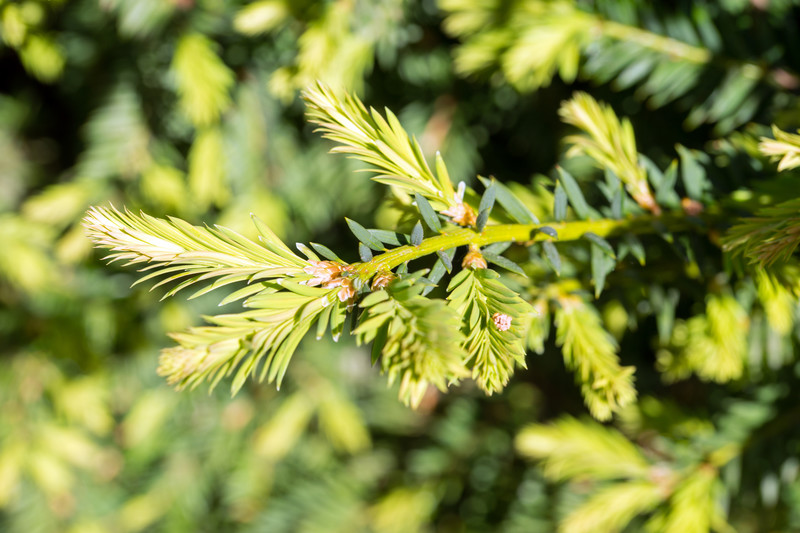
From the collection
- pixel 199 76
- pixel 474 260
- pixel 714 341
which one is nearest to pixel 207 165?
pixel 199 76

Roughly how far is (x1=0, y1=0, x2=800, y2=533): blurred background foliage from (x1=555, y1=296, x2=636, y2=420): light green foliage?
17 millimetres

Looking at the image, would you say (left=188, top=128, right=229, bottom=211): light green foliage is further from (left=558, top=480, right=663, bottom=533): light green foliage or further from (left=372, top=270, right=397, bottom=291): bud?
(left=558, top=480, right=663, bottom=533): light green foliage

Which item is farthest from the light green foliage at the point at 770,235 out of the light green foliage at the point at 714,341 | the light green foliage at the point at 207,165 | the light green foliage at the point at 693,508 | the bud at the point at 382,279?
the light green foliage at the point at 207,165

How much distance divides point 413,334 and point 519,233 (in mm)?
146

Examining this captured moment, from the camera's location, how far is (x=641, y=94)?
747 millimetres

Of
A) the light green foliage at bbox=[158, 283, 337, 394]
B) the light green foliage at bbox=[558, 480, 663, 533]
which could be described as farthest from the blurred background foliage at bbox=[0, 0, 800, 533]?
the light green foliage at bbox=[158, 283, 337, 394]

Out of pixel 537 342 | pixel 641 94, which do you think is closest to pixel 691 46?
pixel 641 94

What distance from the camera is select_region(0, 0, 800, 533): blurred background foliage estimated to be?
0.67 metres

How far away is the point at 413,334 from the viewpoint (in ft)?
1.14

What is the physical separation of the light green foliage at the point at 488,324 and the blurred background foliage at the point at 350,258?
0.12 m

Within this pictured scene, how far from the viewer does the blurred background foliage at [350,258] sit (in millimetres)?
666

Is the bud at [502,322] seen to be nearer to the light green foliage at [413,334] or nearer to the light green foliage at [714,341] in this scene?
the light green foliage at [413,334]

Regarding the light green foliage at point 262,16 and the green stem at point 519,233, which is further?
the light green foliage at point 262,16

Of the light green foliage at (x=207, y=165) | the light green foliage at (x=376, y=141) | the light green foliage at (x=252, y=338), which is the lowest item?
the light green foliage at (x=207, y=165)
